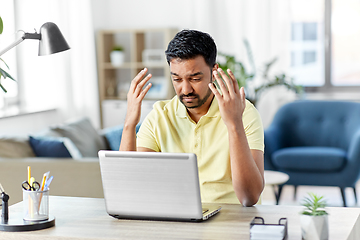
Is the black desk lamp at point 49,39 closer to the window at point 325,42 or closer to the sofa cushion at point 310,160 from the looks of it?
the sofa cushion at point 310,160

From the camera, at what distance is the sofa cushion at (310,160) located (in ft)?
12.6

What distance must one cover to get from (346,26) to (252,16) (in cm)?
101

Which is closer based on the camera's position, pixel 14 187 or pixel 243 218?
pixel 243 218

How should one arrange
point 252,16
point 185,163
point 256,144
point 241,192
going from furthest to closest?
point 252,16 < point 256,144 < point 241,192 < point 185,163

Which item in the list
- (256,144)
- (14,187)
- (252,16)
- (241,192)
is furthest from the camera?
(252,16)

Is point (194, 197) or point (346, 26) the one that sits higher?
point (346, 26)

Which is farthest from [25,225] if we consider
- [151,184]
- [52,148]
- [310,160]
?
[310,160]

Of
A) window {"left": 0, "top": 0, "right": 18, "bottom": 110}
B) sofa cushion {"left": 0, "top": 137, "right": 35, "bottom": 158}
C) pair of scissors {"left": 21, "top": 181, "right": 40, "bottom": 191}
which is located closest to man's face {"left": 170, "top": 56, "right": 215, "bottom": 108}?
pair of scissors {"left": 21, "top": 181, "right": 40, "bottom": 191}

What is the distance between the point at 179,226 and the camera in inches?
52.4

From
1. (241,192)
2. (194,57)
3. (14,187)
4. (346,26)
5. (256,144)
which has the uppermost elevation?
(346,26)

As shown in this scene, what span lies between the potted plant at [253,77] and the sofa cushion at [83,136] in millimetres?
1410

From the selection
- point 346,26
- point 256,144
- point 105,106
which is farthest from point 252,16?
point 256,144

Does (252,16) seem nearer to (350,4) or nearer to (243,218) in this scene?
(350,4)

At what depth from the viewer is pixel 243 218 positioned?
1403 mm
